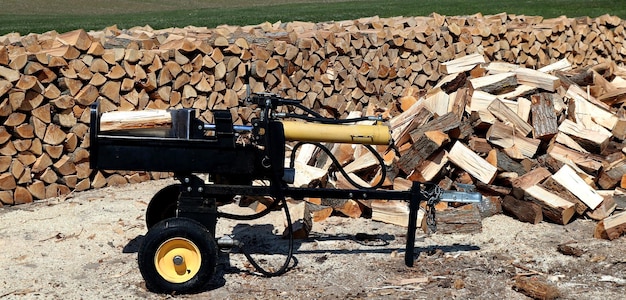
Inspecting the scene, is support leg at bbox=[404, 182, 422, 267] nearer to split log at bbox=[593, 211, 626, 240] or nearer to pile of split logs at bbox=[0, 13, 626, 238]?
pile of split logs at bbox=[0, 13, 626, 238]

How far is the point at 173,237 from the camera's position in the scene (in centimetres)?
Answer: 503

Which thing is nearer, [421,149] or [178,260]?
[178,260]

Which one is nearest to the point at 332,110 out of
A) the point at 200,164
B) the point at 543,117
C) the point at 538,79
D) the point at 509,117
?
the point at 538,79

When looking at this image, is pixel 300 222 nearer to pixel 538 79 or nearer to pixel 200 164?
pixel 200 164

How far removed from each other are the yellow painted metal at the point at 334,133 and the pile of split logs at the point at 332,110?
56.2 inches

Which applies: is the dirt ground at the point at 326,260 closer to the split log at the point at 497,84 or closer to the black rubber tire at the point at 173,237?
the black rubber tire at the point at 173,237

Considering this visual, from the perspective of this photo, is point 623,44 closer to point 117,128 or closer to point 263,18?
point 263,18

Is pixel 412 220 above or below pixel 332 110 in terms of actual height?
above

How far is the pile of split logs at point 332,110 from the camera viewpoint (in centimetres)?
700

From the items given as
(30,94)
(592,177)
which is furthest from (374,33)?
(30,94)

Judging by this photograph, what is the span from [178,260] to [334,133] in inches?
53.3

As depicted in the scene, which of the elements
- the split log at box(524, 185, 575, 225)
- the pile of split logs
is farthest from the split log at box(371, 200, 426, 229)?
A: the split log at box(524, 185, 575, 225)

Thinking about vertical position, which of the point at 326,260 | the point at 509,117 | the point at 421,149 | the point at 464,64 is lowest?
the point at 326,260

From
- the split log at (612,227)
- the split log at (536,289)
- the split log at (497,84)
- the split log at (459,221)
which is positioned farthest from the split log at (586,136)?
the split log at (536,289)
